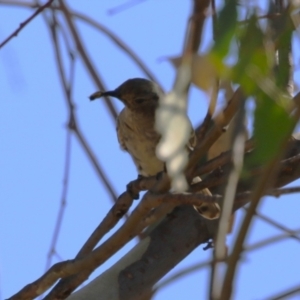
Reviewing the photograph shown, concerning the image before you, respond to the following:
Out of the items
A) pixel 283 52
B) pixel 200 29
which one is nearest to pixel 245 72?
pixel 283 52

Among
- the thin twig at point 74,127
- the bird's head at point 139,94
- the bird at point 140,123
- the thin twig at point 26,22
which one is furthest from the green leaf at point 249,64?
the bird's head at point 139,94

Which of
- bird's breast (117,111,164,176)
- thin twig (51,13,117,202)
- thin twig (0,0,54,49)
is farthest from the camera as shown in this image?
bird's breast (117,111,164,176)

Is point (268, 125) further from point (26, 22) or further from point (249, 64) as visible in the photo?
point (26, 22)

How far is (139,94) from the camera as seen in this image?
3.87 metres

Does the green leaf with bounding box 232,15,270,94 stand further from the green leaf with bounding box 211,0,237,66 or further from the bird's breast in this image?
the bird's breast

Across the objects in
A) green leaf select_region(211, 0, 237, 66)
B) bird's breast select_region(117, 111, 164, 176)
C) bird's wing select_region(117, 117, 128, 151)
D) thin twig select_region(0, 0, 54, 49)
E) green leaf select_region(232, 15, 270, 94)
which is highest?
bird's wing select_region(117, 117, 128, 151)

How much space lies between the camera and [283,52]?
4.78ft

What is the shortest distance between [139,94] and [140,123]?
0.20m

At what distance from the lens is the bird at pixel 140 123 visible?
12.2 ft

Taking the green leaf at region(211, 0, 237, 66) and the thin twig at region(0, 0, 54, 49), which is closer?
the green leaf at region(211, 0, 237, 66)

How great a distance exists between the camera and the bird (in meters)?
3.71

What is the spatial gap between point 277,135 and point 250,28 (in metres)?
0.22

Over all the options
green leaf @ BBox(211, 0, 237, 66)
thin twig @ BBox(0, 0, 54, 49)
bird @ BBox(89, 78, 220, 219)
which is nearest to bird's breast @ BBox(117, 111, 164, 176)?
bird @ BBox(89, 78, 220, 219)

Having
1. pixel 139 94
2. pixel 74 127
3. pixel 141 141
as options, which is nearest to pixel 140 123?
pixel 141 141
